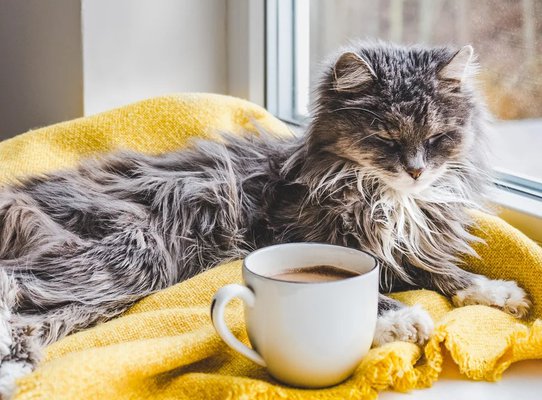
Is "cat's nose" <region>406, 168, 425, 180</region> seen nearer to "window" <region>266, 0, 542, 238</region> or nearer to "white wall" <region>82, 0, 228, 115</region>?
"window" <region>266, 0, 542, 238</region>

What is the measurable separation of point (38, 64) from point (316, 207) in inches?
54.1

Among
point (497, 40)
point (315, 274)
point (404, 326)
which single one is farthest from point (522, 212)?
point (315, 274)

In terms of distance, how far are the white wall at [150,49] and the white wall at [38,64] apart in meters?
0.05

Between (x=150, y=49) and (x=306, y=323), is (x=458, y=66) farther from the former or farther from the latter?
(x=150, y=49)

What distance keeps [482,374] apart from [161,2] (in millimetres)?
1645

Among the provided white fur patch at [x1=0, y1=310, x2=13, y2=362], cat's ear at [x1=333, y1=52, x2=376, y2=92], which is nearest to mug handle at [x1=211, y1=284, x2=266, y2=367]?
white fur patch at [x1=0, y1=310, x2=13, y2=362]

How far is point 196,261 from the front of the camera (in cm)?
153

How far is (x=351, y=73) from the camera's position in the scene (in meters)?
1.41

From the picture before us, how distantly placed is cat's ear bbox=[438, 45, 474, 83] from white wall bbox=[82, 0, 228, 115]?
1.17 m

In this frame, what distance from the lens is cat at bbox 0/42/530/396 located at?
1.35 m

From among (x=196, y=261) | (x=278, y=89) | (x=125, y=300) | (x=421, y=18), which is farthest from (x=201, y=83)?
(x=125, y=300)

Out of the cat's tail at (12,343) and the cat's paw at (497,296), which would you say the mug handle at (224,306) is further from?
the cat's paw at (497,296)

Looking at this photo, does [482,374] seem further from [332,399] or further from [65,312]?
[65,312]

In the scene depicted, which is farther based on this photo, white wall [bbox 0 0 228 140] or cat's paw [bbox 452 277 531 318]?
white wall [bbox 0 0 228 140]
